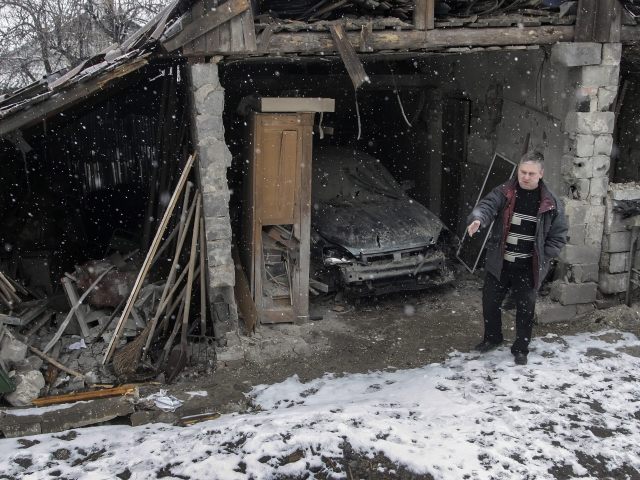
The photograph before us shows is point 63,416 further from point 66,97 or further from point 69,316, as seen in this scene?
point 66,97

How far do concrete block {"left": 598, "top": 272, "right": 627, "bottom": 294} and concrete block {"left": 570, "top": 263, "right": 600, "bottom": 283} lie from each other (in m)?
0.12

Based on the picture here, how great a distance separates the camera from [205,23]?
5.43 m

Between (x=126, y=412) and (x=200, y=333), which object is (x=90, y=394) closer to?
(x=126, y=412)

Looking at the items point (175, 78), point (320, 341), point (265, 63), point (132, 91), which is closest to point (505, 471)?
point (320, 341)

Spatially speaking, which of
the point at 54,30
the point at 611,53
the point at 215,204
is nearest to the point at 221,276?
the point at 215,204

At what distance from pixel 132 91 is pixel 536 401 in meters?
7.71

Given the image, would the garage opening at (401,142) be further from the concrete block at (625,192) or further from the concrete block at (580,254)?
the concrete block at (580,254)

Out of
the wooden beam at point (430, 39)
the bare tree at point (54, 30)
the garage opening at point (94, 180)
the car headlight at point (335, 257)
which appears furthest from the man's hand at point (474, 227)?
the bare tree at point (54, 30)

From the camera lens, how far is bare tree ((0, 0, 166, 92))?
14.3m

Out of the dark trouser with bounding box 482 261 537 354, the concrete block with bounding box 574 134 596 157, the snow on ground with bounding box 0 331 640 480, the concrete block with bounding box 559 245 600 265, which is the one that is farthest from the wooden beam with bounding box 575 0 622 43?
the snow on ground with bounding box 0 331 640 480

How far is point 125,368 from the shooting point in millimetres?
6180

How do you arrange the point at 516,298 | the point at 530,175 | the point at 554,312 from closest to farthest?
the point at 530,175
the point at 516,298
the point at 554,312

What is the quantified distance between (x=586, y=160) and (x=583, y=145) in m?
0.18

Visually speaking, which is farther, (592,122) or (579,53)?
(592,122)
